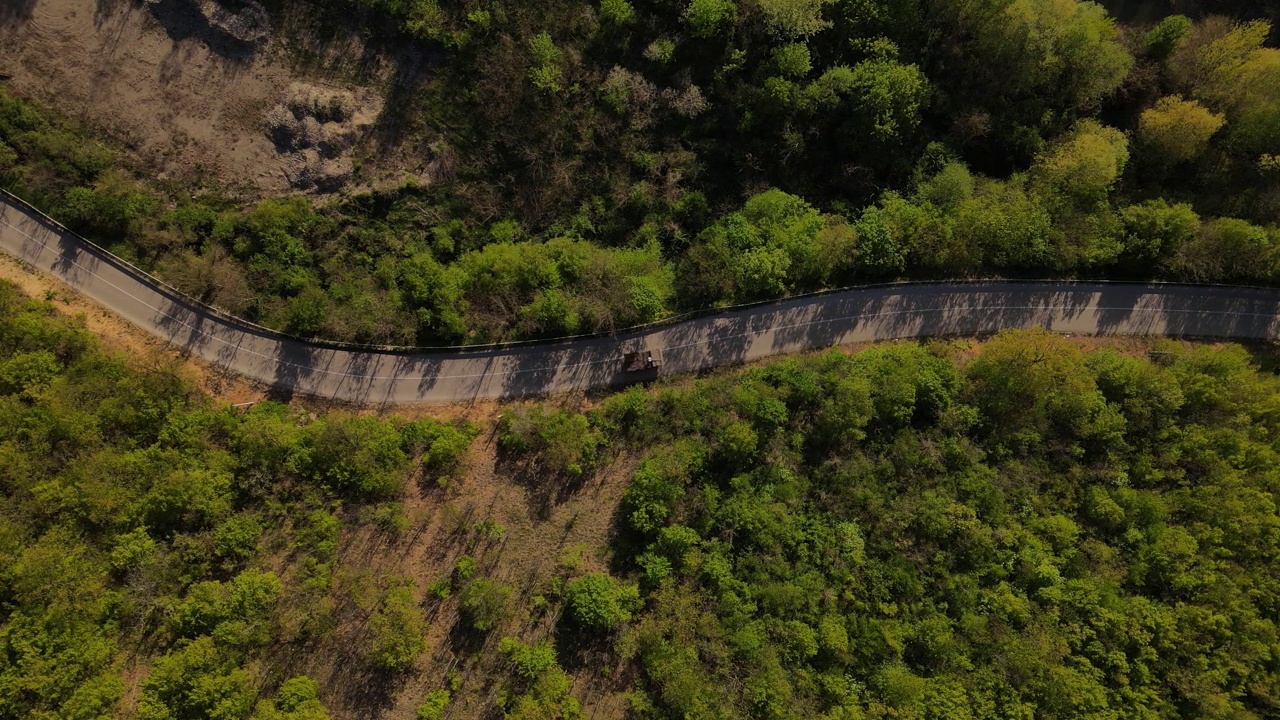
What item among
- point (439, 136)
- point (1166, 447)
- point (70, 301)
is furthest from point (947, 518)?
point (70, 301)

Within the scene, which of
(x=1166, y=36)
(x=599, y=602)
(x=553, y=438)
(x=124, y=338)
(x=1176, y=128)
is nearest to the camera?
(x=599, y=602)

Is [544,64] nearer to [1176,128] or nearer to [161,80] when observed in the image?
[161,80]

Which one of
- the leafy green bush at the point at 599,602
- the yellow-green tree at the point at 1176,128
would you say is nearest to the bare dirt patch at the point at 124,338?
the leafy green bush at the point at 599,602

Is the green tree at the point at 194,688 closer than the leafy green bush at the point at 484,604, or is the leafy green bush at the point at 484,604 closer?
the green tree at the point at 194,688

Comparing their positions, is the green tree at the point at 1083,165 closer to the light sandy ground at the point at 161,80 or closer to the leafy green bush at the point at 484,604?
the leafy green bush at the point at 484,604

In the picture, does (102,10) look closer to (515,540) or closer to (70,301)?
(70,301)

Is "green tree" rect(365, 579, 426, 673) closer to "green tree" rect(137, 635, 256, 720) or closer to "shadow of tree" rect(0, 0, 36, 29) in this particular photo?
"green tree" rect(137, 635, 256, 720)

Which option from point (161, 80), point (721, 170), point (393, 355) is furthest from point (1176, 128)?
point (161, 80)
